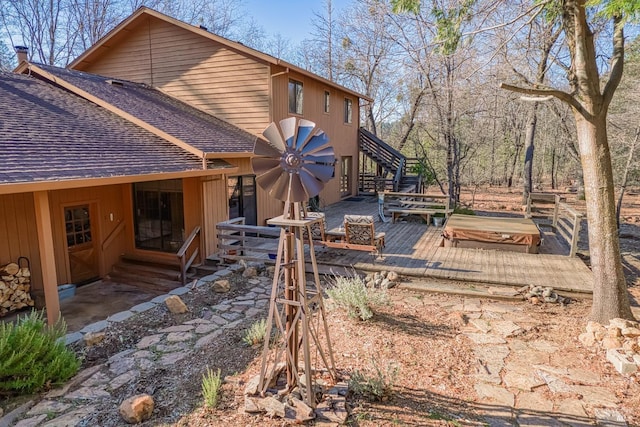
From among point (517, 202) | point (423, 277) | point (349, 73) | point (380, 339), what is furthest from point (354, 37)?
point (380, 339)

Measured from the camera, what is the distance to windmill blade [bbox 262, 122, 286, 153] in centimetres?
338

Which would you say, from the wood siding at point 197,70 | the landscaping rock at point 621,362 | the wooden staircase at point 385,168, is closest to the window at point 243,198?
the wood siding at point 197,70

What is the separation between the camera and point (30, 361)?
3932 millimetres

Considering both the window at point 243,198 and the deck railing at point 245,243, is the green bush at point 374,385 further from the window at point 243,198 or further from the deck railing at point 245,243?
the window at point 243,198

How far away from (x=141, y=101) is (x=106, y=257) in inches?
Result: 166

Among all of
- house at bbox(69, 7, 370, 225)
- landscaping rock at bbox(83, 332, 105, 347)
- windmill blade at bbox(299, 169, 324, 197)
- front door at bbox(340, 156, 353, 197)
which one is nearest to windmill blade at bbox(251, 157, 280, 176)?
windmill blade at bbox(299, 169, 324, 197)

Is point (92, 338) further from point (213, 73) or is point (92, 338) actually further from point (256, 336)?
point (213, 73)

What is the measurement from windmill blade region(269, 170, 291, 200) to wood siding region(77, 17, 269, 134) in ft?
27.6

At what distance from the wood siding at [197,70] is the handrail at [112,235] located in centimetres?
452

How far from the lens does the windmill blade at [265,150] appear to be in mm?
3283

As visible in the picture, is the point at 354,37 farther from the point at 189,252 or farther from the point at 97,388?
the point at 97,388

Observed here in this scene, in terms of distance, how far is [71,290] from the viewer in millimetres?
7836

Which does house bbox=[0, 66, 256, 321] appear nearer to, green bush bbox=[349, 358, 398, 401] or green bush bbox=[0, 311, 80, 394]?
green bush bbox=[0, 311, 80, 394]

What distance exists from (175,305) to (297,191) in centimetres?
373
